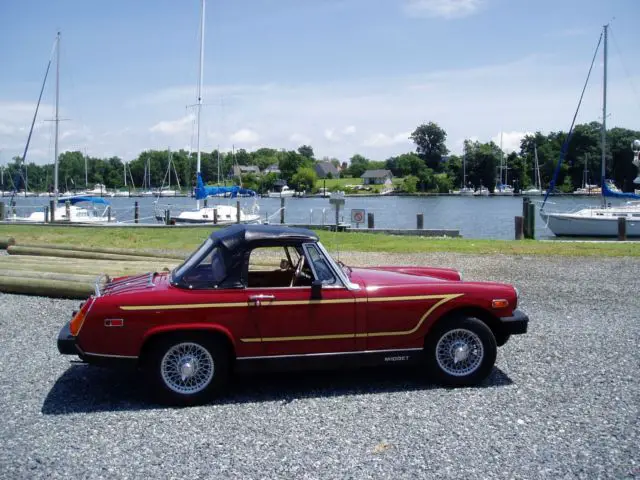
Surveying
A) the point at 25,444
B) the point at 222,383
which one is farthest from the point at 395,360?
the point at 25,444

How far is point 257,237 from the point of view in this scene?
6285 mm

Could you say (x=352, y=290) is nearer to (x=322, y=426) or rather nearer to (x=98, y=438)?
(x=322, y=426)

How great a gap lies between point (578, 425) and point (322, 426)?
2.18 meters

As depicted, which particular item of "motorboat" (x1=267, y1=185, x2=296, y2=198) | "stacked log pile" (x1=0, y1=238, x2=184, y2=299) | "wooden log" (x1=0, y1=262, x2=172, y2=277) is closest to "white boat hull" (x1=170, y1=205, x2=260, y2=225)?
"stacked log pile" (x1=0, y1=238, x2=184, y2=299)

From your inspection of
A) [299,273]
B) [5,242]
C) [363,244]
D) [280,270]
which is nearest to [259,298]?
[299,273]

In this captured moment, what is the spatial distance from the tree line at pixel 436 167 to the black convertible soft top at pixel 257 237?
96.2 metres

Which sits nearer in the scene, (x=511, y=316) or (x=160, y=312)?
(x=160, y=312)

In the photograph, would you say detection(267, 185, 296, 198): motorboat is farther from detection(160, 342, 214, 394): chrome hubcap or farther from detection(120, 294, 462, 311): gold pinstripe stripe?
detection(160, 342, 214, 394): chrome hubcap

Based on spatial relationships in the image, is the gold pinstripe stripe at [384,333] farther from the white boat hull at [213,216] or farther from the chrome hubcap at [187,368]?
the white boat hull at [213,216]

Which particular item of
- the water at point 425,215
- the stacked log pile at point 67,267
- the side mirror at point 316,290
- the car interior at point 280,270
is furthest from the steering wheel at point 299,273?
the water at point 425,215

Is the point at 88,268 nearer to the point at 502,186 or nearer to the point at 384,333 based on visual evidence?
the point at 384,333

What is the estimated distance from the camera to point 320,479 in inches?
174

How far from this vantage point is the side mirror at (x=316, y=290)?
6.05 metres

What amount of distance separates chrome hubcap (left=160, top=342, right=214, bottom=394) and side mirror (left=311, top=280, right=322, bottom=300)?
44.2 inches
